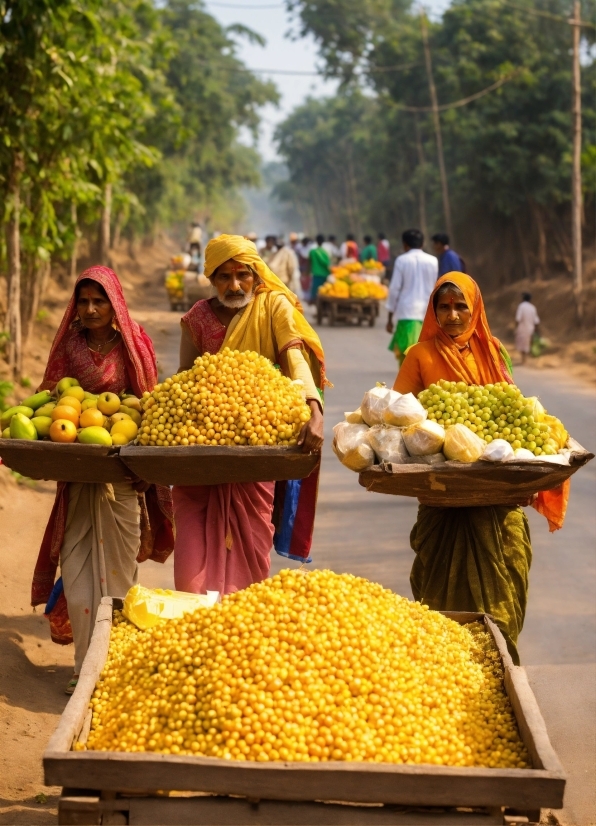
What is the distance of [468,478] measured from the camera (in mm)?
3814

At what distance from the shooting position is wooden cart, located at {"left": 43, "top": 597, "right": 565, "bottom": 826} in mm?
2629

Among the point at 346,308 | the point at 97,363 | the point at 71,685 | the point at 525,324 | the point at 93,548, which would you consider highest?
the point at 97,363

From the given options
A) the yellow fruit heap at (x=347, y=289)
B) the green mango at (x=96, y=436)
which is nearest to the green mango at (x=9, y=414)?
the green mango at (x=96, y=436)

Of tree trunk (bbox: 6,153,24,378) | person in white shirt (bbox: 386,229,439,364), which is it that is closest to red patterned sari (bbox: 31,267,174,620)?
tree trunk (bbox: 6,153,24,378)

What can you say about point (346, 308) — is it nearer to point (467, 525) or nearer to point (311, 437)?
point (467, 525)

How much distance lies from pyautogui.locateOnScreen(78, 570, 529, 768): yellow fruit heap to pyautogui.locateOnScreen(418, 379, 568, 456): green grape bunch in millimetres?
849

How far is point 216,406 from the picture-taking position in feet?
13.2

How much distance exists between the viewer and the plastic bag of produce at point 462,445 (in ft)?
12.4

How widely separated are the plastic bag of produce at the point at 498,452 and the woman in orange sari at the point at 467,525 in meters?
0.68

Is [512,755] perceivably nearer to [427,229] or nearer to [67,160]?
[67,160]

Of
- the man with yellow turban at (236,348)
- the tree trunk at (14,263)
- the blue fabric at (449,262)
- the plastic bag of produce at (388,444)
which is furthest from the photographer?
the blue fabric at (449,262)

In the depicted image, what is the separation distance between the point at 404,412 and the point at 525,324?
14.3 meters

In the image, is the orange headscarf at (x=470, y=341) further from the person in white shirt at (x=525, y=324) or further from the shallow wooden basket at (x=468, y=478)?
the person in white shirt at (x=525, y=324)

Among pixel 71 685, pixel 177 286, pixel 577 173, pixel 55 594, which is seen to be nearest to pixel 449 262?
pixel 55 594
